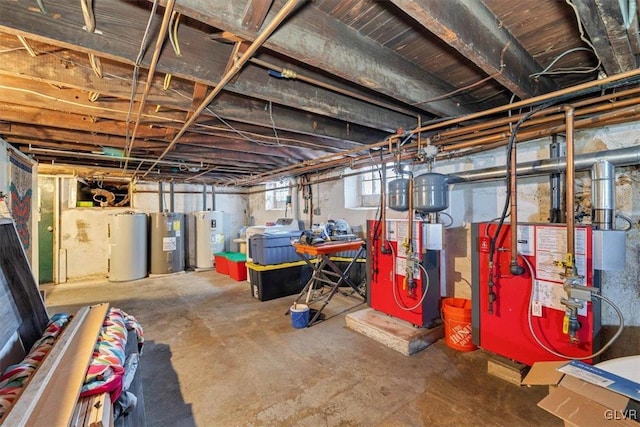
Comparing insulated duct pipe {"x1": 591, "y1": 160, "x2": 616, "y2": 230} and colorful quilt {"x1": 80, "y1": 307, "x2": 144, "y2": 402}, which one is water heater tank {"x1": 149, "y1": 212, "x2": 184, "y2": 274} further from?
insulated duct pipe {"x1": 591, "y1": 160, "x2": 616, "y2": 230}

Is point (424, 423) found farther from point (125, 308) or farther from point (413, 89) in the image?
Answer: point (125, 308)

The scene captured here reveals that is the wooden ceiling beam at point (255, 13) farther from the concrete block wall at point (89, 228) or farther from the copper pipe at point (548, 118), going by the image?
the concrete block wall at point (89, 228)

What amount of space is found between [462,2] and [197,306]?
4.04 meters

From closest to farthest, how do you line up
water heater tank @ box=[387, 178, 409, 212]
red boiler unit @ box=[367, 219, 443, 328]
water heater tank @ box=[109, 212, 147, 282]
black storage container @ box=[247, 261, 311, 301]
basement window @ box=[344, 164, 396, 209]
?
1. red boiler unit @ box=[367, 219, 443, 328]
2. water heater tank @ box=[387, 178, 409, 212]
3. black storage container @ box=[247, 261, 311, 301]
4. basement window @ box=[344, 164, 396, 209]
5. water heater tank @ box=[109, 212, 147, 282]

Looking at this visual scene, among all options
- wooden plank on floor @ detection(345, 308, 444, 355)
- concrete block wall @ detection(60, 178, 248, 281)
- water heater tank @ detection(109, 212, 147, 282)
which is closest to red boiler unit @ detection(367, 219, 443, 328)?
wooden plank on floor @ detection(345, 308, 444, 355)

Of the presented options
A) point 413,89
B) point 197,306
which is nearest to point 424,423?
point 413,89

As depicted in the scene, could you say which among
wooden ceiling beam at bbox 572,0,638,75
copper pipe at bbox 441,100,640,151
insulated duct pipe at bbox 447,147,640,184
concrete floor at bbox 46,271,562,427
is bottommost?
concrete floor at bbox 46,271,562,427

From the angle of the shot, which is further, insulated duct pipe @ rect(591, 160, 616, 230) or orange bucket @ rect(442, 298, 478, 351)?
orange bucket @ rect(442, 298, 478, 351)

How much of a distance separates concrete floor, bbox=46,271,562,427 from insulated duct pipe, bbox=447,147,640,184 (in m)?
1.55

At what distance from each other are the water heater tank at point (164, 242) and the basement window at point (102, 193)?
1037mm

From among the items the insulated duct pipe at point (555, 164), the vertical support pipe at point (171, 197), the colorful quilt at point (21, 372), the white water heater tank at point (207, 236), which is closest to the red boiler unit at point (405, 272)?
the insulated duct pipe at point (555, 164)

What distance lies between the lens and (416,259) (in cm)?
247

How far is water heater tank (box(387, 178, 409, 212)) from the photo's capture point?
2.64 metres

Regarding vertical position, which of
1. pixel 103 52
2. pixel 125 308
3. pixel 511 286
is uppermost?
pixel 103 52
